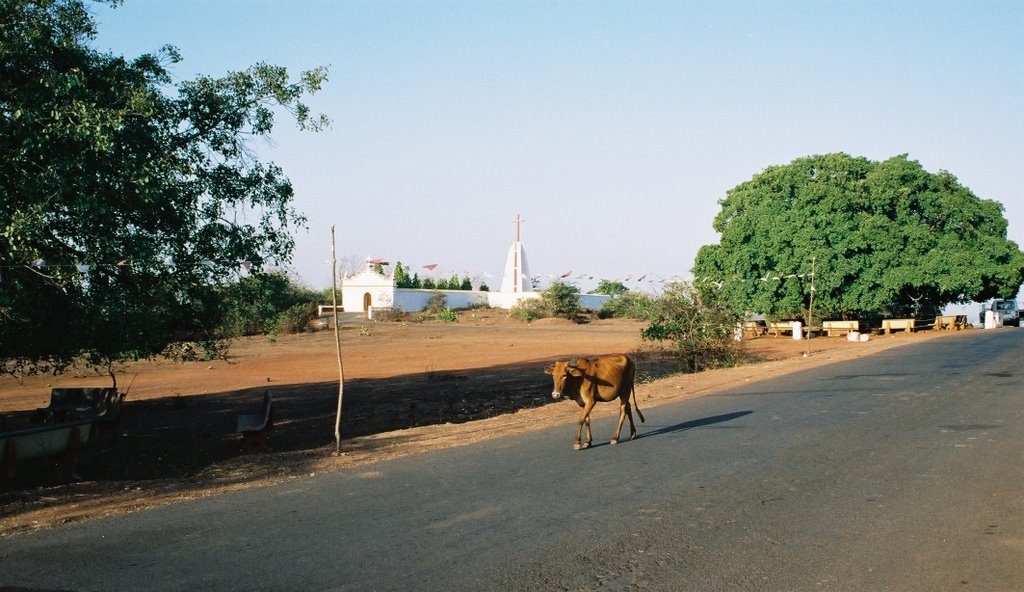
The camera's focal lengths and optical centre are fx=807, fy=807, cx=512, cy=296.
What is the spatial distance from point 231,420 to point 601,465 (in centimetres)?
1102

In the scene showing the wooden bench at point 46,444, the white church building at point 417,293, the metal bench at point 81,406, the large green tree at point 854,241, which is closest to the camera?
the wooden bench at point 46,444

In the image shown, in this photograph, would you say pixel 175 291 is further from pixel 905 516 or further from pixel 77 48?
pixel 905 516

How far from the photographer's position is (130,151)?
464 inches

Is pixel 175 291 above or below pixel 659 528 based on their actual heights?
above

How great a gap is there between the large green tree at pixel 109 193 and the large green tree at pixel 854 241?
108 ft

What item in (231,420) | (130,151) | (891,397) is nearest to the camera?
(130,151)

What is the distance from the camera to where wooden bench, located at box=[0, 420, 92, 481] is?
33.0 ft

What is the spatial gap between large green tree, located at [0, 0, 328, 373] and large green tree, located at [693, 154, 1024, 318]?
32992 mm

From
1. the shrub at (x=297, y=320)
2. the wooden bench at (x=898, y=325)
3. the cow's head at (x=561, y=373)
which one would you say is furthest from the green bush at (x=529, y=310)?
the cow's head at (x=561, y=373)

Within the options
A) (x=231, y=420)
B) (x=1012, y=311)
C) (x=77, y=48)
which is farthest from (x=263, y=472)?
(x=1012, y=311)

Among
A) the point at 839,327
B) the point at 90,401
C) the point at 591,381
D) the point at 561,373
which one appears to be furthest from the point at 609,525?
the point at 839,327

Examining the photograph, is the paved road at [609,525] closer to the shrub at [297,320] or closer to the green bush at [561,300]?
the shrub at [297,320]

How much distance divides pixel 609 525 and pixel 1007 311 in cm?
6547

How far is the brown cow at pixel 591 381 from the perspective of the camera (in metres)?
10.7
